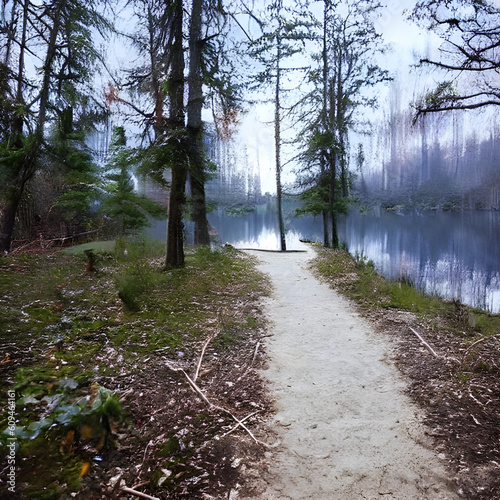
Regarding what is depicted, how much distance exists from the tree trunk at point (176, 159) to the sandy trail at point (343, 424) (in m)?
3.79

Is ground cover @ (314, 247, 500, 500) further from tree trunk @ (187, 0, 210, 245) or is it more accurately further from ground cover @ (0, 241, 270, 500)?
tree trunk @ (187, 0, 210, 245)

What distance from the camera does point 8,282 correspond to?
200 inches

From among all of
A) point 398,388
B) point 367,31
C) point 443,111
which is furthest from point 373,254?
point 398,388

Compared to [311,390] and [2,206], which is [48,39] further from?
[311,390]

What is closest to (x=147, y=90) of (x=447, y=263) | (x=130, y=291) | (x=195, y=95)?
(x=195, y=95)

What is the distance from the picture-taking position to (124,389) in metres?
2.59

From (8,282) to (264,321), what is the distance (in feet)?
13.2

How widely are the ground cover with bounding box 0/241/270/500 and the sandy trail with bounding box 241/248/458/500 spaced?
0.24 metres

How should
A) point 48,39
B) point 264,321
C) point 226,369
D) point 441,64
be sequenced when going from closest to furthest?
point 226,369, point 264,321, point 441,64, point 48,39

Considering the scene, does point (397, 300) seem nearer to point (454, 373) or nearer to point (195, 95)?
point (454, 373)

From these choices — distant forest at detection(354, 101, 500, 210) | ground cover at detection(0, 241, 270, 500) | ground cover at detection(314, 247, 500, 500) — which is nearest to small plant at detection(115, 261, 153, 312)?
ground cover at detection(0, 241, 270, 500)

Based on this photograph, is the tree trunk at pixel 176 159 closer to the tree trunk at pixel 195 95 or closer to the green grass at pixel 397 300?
the tree trunk at pixel 195 95

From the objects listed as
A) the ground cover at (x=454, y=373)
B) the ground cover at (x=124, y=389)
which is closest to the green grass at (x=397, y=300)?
the ground cover at (x=454, y=373)

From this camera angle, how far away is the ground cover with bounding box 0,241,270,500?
1.76m
